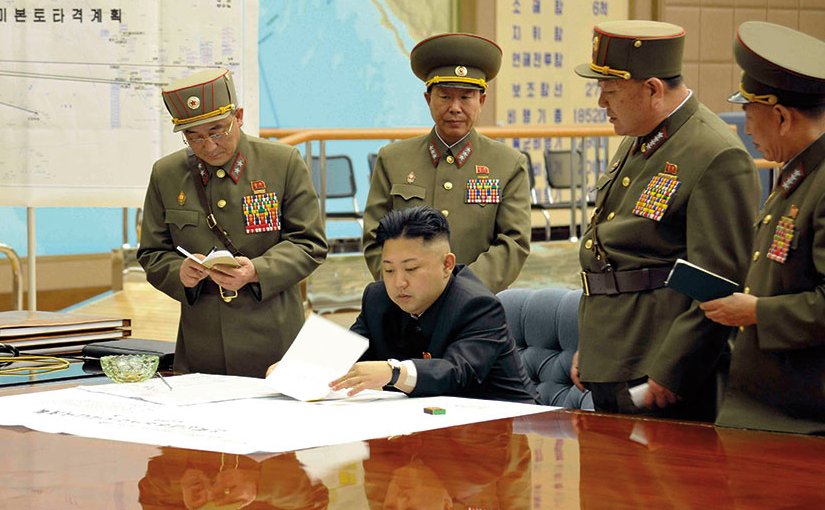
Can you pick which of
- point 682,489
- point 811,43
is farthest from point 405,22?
point 682,489

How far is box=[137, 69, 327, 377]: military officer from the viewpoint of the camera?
3410 mm

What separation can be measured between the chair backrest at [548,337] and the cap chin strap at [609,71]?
25.1 inches

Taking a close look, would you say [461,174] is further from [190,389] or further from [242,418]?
[242,418]

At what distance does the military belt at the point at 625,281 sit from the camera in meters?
2.80

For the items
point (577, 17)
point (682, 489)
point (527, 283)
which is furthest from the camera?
point (577, 17)

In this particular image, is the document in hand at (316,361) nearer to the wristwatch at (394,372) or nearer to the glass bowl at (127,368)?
the wristwatch at (394,372)

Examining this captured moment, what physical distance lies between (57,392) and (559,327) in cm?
127

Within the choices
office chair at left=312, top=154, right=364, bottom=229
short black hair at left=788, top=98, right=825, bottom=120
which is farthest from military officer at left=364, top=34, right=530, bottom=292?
office chair at left=312, top=154, right=364, bottom=229

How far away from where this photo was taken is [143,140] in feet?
15.4

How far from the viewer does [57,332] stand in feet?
11.0

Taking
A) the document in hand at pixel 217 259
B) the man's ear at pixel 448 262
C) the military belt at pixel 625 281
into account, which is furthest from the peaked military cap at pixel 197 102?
the military belt at pixel 625 281

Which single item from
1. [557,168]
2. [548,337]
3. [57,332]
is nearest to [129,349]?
[57,332]

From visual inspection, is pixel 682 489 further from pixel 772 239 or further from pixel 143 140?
pixel 143 140

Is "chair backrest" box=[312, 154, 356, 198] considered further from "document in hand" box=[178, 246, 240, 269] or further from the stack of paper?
"document in hand" box=[178, 246, 240, 269]
